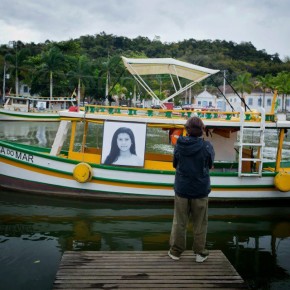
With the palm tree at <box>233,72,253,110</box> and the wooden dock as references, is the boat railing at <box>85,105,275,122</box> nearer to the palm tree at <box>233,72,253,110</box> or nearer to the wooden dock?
the wooden dock

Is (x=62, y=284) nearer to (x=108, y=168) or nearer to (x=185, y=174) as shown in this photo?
(x=185, y=174)

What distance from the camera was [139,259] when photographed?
→ 189 inches

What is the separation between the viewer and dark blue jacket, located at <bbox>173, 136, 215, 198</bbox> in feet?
14.7

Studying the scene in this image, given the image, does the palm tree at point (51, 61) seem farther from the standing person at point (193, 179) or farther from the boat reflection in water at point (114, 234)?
the standing person at point (193, 179)

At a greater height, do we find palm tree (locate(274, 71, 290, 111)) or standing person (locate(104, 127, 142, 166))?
palm tree (locate(274, 71, 290, 111))

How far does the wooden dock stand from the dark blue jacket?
3.05ft

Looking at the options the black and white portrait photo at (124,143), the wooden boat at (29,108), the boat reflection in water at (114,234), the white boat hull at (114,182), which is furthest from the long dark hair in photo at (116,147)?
the wooden boat at (29,108)

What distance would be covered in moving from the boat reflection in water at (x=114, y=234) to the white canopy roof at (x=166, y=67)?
3853mm

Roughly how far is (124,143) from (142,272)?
5.40 metres

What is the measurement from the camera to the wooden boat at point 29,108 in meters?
45.2

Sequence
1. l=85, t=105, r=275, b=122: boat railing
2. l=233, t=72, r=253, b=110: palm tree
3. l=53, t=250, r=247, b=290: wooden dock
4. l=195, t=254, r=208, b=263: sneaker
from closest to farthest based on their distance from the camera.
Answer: l=53, t=250, r=247, b=290: wooden dock < l=195, t=254, r=208, b=263: sneaker < l=85, t=105, r=275, b=122: boat railing < l=233, t=72, r=253, b=110: palm tree

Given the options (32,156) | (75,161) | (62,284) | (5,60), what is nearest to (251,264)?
(62,284)

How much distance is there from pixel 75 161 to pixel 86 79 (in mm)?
56452

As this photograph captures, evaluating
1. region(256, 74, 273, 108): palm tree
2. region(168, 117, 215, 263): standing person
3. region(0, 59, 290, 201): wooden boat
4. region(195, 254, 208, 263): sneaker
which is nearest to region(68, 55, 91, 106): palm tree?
region(256, 74, 273, 108): palm tree
